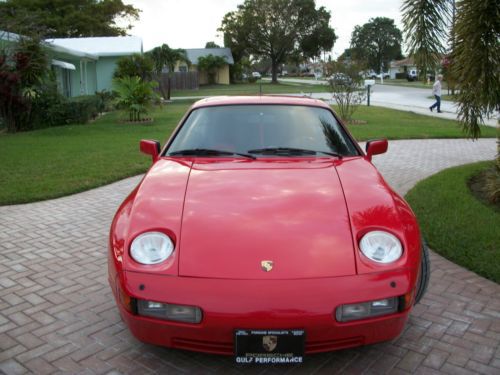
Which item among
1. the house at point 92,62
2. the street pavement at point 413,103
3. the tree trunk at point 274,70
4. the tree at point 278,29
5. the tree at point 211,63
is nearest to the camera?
the street pavement at point 413,103

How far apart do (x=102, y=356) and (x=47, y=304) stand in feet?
3.13

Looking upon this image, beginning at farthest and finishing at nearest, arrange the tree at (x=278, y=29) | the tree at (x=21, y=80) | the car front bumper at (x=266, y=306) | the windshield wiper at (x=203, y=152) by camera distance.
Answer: the tree at (x=278, y=29), the tree at (x=21, y=80), the windshield wiper at (x=203, y=152), the car front bumper at (x=266, y=306)

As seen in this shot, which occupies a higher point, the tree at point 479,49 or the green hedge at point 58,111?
the tree at point 479,49

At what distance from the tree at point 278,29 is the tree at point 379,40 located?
4444 centimetres

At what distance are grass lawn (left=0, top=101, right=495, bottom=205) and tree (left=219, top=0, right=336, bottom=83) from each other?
4627 cm

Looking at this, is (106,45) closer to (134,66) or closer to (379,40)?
(134,66)

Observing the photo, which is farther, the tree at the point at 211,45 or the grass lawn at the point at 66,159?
the tree at the point at 211,45

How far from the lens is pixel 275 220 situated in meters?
2.72

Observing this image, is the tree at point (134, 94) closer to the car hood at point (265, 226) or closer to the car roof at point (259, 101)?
the car roof at point (259, 101)

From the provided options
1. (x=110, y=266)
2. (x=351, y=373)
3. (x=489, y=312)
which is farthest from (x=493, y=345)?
(x=110, y=266)

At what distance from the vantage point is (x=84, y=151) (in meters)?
11.0

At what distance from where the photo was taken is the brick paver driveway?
2.81 meters

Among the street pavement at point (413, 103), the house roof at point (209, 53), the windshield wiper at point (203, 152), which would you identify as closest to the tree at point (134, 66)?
the street pavement at point (413, 103)

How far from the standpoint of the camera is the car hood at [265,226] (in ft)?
8.12
